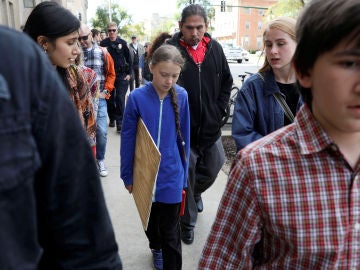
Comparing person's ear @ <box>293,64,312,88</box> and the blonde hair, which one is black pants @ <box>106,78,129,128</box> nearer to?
the blonde hair

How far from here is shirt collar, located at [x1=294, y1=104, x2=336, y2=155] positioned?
3.80ft

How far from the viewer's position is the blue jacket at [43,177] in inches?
31.6

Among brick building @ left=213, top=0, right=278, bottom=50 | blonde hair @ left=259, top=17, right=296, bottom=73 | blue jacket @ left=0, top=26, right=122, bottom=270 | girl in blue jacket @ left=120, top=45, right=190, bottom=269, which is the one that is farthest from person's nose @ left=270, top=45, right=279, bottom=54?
brick building @ left=213, top=0, right=278, bottom=50

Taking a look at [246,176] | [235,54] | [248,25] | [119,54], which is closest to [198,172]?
[246,176]

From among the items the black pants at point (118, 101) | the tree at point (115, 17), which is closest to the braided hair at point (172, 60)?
the black pants at point (118, 101)

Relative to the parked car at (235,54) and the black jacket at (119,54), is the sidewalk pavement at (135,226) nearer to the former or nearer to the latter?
the black jacket at (119,54)

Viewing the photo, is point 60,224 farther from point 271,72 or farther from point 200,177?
point 200,177

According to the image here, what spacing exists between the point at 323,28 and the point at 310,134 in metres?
0.31

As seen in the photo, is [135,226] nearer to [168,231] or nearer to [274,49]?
[168,231]

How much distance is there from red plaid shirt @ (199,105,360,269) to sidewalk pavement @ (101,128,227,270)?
2.10m

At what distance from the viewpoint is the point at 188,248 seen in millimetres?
3438

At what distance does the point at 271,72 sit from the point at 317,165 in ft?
4.68

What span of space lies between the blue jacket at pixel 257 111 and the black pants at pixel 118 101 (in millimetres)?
5290

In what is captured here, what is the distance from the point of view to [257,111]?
8.18 feet
